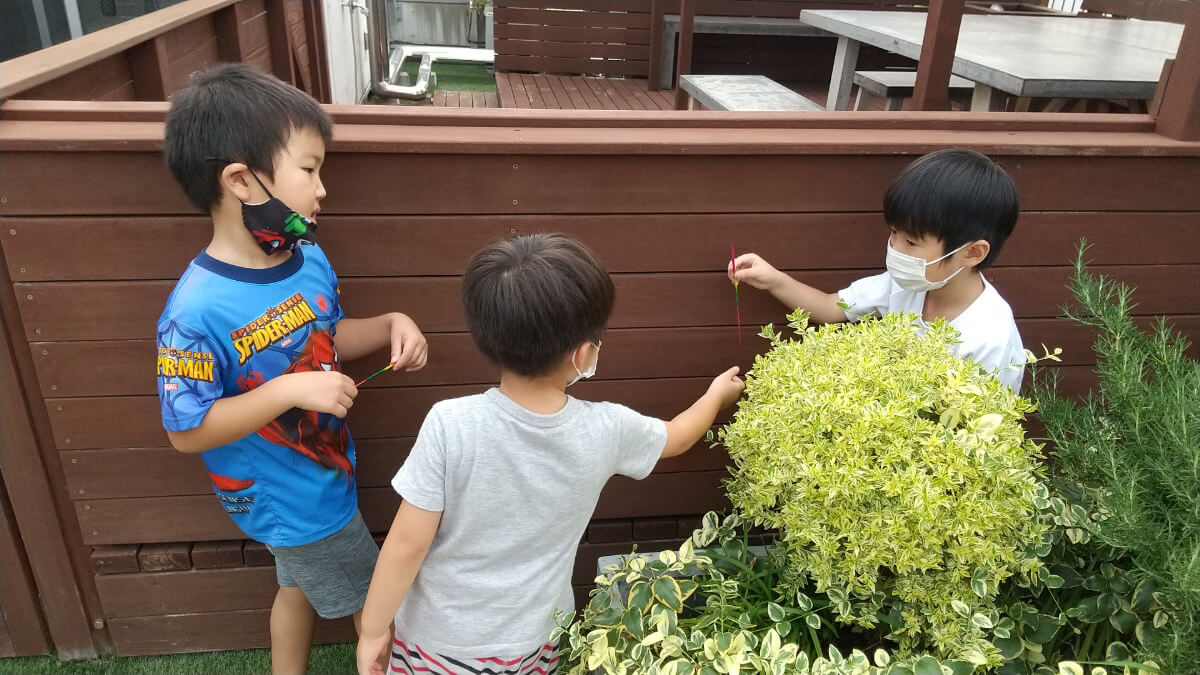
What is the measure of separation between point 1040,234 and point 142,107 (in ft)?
7.26

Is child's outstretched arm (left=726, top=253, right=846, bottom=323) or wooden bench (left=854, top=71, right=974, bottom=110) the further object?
wooden bench (left=854, top=71, right=974, bottom=110)

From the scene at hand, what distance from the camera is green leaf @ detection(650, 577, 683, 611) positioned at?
154 centimetres

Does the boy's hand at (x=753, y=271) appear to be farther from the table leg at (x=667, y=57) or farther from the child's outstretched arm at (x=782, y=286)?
the table leg at (x=667, y=57)

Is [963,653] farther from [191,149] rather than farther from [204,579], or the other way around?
[204,579]

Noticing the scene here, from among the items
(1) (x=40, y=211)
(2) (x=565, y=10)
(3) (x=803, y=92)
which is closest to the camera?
(1) (x=40, y=211)

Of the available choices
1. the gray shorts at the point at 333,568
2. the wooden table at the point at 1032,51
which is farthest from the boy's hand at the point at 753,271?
the wooden table at the point at 1032,51

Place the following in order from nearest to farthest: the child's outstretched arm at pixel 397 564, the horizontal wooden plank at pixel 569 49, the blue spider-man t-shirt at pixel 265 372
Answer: the child's outstretched arm at pixel 397 564
the blue spider-man t-shirt at pixel 265 372
the horizontal wooden plank at pixel 569 49

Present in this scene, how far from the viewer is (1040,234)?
206 centimetres

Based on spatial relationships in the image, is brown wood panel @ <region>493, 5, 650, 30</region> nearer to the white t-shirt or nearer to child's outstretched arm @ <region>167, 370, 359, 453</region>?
the white t-shirt

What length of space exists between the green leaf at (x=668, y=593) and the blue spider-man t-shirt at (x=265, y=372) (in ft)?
2.35

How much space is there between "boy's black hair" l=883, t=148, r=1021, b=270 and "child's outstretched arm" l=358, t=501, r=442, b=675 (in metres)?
1.18

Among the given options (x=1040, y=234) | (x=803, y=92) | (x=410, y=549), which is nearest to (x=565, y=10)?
(x=803, y=92)

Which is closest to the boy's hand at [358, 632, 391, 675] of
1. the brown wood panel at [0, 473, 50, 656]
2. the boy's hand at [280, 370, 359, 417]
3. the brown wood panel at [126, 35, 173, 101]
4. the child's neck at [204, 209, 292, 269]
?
the boy's hand at [280, 370, 359, 417]

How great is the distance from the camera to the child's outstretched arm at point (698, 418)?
1.50 m
